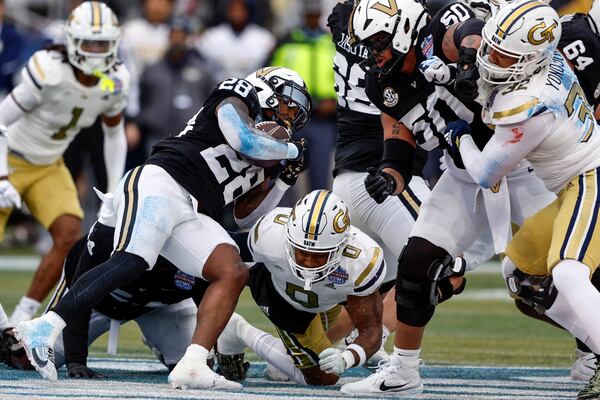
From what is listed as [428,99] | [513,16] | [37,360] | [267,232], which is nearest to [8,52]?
[267,232]

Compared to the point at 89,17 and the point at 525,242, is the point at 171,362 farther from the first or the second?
the point at 89,17

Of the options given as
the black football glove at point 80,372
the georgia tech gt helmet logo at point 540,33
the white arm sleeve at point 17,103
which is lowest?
the black football glove at point 80,372

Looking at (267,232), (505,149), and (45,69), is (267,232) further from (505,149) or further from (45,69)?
(45,69)

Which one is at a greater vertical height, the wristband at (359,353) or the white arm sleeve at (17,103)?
the white arm sleeve at (17,103)

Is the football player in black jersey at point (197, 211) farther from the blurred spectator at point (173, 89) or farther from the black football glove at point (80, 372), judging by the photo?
the blurred spectator at point (173, 89)

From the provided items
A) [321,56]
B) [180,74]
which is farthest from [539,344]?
[180,74]

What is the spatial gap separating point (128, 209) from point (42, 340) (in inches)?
28.2

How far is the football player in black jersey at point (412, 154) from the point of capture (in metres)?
5.86

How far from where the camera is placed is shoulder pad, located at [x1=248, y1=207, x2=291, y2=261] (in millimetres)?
5965

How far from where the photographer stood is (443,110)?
605 cm

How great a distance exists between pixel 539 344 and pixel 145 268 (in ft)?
10.7

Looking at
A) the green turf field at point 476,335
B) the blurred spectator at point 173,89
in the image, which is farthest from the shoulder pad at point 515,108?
the blurred spectator at point 173,89

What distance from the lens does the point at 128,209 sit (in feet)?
19.6

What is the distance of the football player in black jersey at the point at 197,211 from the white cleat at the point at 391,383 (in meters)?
0.56
